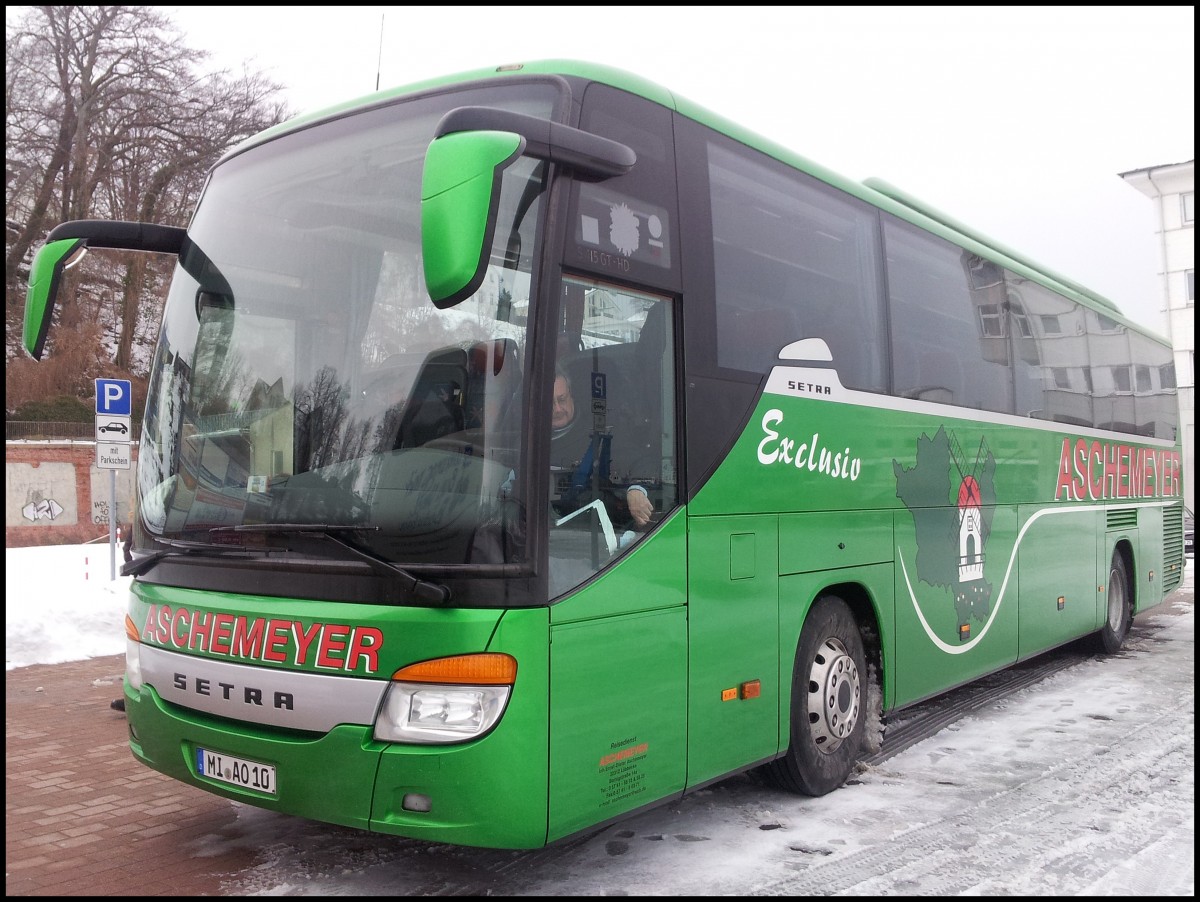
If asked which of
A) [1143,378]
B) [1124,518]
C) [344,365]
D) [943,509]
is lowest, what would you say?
[1124,518]

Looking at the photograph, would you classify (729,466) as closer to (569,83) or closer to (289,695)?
(569,83)

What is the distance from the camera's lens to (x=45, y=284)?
4.99 meters

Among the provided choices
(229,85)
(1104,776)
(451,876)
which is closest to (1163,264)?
(229,85)

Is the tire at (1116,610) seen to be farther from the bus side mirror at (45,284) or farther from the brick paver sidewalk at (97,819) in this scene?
the bus side mirror at (45,284)

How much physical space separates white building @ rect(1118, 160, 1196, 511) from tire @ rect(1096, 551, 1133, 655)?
132 feet

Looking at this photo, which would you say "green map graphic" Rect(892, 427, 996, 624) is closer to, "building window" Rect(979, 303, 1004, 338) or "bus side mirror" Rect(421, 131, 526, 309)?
"building window" Rect(979, 303, 1004, 338)

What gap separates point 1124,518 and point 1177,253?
43343mm

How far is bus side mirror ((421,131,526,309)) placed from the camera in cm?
341

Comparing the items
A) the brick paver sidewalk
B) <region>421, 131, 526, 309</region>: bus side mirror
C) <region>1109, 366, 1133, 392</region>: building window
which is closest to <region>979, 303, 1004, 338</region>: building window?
<region>1109, 366, 1133, 392</region>: building window

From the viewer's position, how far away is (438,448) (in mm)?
3967

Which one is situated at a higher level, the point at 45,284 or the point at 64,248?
the point at 64,248

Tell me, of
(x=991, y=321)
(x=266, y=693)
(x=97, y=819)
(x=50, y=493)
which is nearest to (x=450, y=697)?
(x=266, y=693)

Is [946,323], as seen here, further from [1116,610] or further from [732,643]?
[1116,610]

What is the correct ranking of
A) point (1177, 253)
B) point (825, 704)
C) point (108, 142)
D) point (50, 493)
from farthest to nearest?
point (1177, 253)
point (108, 142)
point (50, 493)
point (825, 704)
